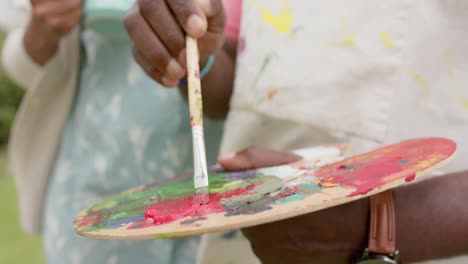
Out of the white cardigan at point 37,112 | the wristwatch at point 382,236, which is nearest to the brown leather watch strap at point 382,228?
the wristwatch at point 382,236

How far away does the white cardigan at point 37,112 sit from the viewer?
947mm

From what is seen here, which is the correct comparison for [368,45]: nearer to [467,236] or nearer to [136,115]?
[467,236]

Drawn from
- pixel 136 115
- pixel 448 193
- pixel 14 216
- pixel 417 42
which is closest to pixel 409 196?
pixel 448 193

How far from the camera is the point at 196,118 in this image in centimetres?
54

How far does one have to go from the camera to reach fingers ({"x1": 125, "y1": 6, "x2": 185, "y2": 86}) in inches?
22.1

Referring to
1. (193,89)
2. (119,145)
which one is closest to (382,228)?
(193,89)

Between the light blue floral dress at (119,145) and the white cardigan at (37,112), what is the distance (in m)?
0.04

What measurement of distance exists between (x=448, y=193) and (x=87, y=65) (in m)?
0.62

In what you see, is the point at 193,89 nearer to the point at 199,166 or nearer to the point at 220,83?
the point at 199,166

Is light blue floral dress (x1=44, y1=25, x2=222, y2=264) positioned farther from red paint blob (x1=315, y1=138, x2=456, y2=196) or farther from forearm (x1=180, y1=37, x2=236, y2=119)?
red paint blob (x1=315, y1=138, x2=456, y2=196)

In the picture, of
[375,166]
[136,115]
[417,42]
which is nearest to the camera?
[375,166]

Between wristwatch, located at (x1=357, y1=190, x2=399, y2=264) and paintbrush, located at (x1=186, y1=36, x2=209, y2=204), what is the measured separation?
0.49 ft

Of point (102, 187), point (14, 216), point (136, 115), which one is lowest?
point (14, 216)

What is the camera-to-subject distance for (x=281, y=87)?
2.27 feet
